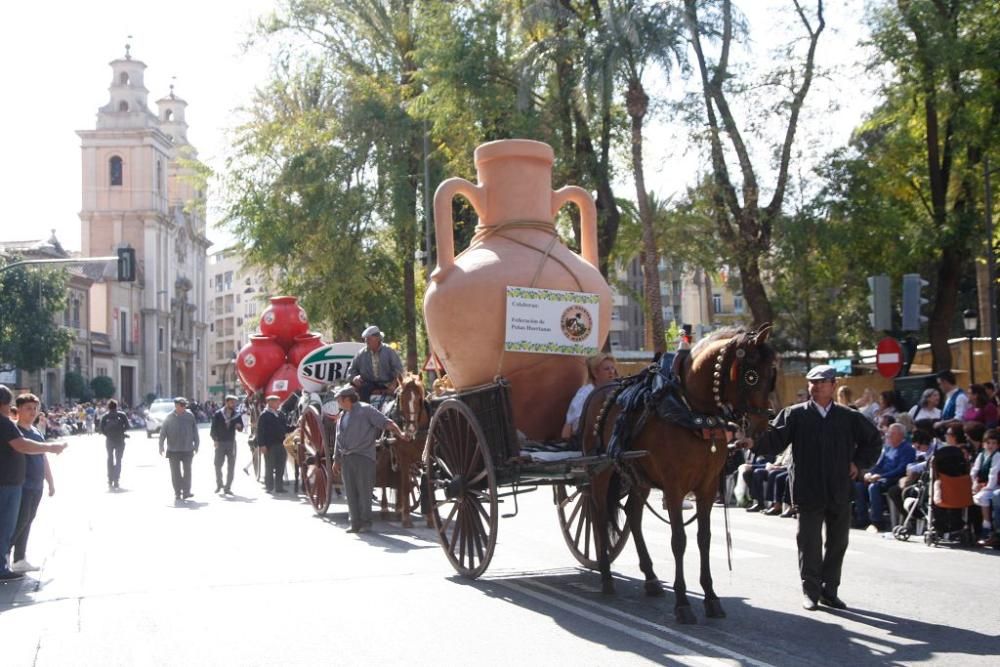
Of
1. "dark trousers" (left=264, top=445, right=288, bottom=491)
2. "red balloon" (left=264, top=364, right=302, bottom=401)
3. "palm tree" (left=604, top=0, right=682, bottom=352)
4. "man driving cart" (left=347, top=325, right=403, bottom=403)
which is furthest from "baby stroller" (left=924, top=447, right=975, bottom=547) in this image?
"red balloon" (left=264, top=364, right=302, bottom=401)

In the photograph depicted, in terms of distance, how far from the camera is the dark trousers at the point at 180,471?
2044 centimetres

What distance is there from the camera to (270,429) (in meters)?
21.5

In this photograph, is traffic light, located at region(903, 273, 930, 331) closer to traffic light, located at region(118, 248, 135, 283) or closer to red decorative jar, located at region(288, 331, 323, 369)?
red decorative jar, located at region(288, 331, 323, 369)

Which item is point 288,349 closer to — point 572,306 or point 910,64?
point 910,64

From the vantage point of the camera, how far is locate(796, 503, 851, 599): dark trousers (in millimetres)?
8688

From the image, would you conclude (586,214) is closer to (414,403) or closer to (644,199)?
(414,403)

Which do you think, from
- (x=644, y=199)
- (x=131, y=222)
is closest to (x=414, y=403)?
(x=644, y=199)

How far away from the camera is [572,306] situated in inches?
419

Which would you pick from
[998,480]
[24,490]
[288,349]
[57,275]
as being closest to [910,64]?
[998,480]

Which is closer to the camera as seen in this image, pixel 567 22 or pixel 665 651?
pixel 665 651

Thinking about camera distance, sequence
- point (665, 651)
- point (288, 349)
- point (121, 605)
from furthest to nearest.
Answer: point (288, 349) < point (121, 605) < point (665, 651)

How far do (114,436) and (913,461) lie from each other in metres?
15.6

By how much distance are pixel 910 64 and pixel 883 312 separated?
221 inches

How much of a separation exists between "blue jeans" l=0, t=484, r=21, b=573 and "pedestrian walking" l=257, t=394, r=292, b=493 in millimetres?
10109
